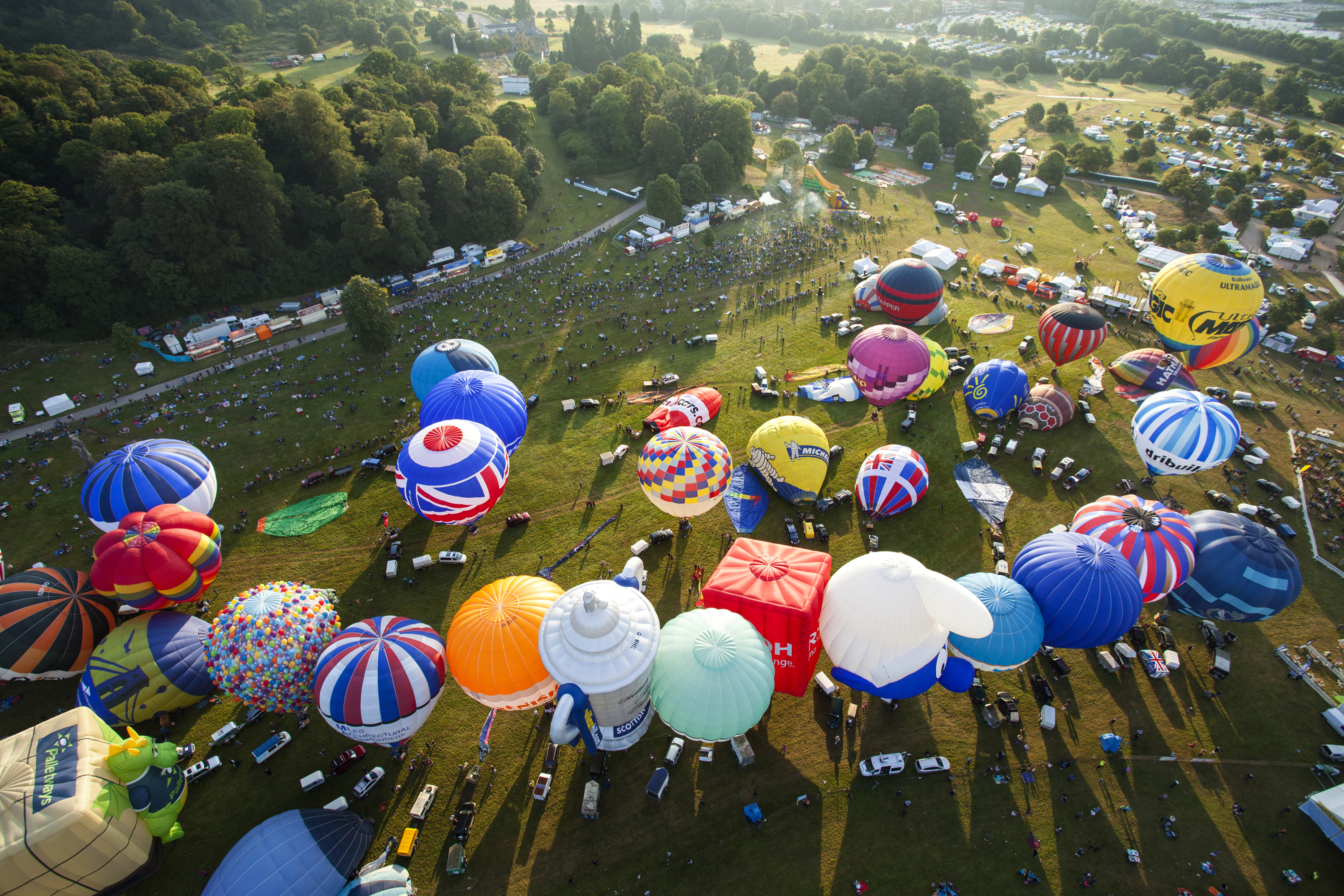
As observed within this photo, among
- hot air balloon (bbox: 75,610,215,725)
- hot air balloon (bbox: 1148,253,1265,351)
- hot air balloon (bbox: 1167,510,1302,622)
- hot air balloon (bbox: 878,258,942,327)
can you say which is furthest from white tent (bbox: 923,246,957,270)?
hot air balloon (bbox: 75,610,215,725)

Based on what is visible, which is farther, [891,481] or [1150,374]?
[1150,374]

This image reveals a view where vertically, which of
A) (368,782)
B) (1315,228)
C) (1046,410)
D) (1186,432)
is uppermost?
(1186,432)

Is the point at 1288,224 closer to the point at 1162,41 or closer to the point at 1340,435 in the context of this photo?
the point at 1340,435

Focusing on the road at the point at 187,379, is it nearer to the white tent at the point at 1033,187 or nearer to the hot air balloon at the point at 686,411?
the hot air balloon at the point at 686,411

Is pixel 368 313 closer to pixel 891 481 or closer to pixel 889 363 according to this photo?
pixel 889 363

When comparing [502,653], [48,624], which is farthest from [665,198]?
[48,624]

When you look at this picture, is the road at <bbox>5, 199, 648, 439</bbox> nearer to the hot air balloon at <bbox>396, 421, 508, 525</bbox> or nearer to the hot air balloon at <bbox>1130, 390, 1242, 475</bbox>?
the hot air balloon at <bbox>396, 421, 508, 525</bbox>

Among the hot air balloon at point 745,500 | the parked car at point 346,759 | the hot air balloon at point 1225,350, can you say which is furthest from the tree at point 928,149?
the parked car at point 346,759
